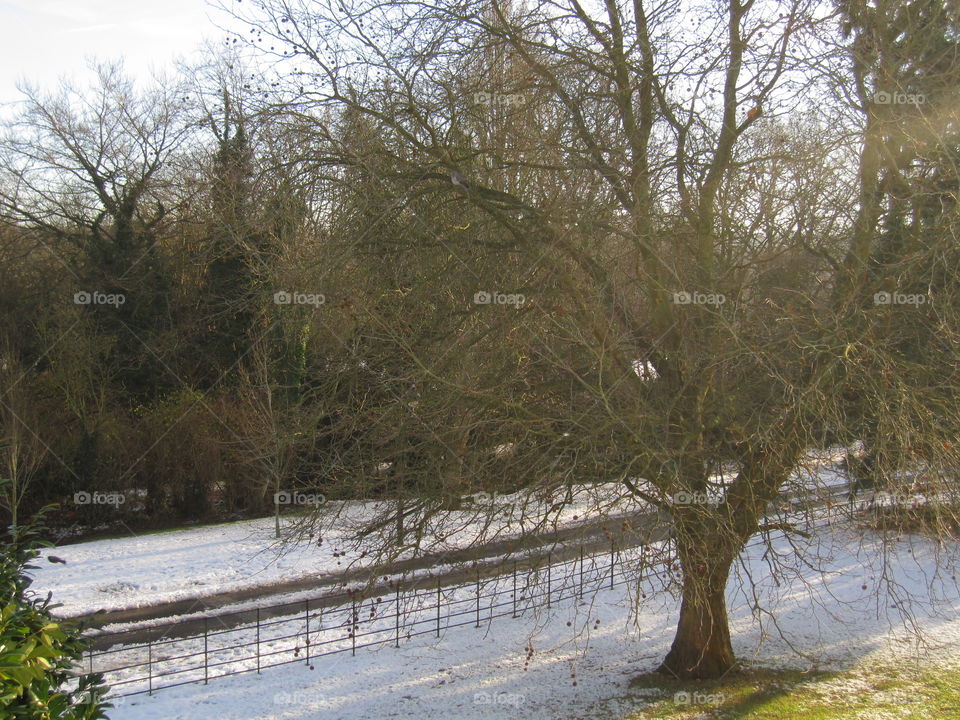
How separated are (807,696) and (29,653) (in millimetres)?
8949

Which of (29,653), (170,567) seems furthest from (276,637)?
(29,653)

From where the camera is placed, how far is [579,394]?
743cm

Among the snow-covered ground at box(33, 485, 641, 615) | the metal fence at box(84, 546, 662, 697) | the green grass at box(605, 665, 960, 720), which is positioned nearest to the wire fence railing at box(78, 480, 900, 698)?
the metal fence at box(84, 546, 662, 697)

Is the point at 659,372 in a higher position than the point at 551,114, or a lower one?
lower

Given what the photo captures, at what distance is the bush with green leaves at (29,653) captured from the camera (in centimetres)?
297

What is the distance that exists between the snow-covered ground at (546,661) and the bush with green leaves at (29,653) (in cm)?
589

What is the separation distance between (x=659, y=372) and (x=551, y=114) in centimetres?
292

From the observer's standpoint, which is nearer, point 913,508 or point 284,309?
point 913,508

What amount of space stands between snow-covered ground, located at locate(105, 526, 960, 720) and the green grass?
10.6 inches

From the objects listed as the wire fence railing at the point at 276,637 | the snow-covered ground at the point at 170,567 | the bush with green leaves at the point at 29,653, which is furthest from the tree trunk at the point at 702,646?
the bush with green leaves at the point at 29,653

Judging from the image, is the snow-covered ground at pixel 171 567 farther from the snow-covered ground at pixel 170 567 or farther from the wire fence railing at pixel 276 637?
the wire fence railing at pixel 276 637

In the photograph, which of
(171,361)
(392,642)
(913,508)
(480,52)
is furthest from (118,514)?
(913,508)

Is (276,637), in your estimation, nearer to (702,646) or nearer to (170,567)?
(170,567)

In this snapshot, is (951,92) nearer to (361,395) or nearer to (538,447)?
(538,447)
